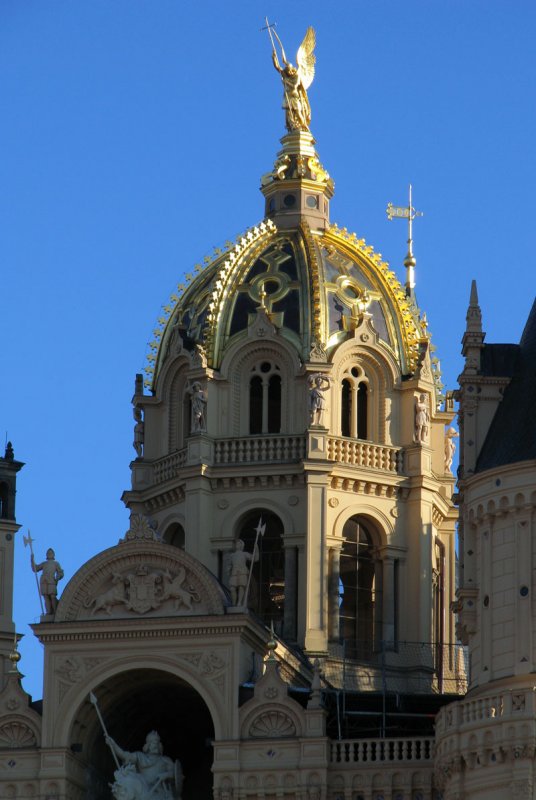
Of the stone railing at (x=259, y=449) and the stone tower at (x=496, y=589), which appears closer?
the stone tower at (x=496, y=589)

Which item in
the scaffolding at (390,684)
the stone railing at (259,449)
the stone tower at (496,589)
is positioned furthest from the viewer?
the stone railing at (259,449)

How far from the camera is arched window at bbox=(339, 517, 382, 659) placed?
75.9 metres

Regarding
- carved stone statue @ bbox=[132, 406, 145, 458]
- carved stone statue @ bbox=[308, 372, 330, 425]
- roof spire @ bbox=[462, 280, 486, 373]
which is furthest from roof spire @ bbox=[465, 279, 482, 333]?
carved stone statue @ bbox=[132, 406, 145, 458]

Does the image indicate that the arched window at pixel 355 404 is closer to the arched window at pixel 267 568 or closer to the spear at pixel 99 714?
the arched window at pixel 267 568

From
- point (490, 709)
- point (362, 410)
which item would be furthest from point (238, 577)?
point (362, 410)

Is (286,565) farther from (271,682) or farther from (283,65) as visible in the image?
(283,65)

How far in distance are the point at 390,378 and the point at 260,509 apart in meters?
4.98

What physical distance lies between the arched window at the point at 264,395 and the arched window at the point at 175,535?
321 centimetres

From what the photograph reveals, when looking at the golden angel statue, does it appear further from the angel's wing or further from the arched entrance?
the arched entrance

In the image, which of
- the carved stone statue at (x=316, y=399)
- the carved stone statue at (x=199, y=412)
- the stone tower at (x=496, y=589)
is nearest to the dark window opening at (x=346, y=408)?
the carved stone statue at (x=316, y=399)

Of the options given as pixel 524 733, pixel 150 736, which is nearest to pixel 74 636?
pixel 150 736

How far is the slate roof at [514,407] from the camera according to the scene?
64.8 meters

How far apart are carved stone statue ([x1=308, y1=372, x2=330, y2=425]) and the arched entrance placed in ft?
27.1

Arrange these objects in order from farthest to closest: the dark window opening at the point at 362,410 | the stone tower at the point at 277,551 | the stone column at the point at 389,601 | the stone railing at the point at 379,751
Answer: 1. the dark window opening at the point at 362,410
2. the stone column at the point at 389,601
3. the stone tower at the point at 277,551
4. the stone railing at the point at 379,751
